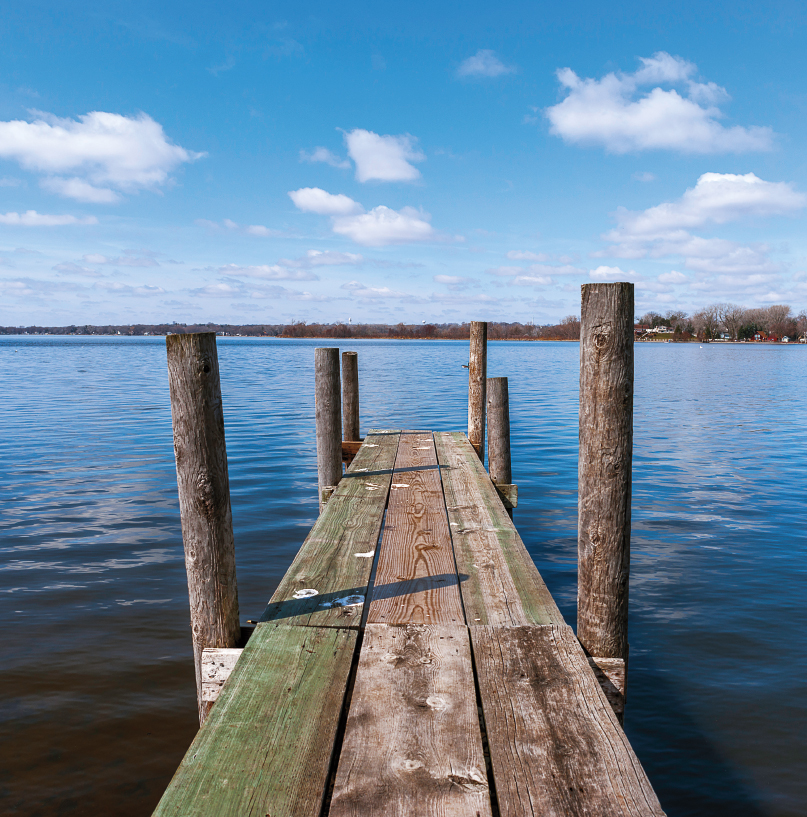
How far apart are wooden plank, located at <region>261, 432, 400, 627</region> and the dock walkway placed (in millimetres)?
18

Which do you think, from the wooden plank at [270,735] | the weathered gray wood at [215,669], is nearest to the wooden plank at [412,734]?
the wooden plank at [270,735]

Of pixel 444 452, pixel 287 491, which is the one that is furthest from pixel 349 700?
pixel 287 491

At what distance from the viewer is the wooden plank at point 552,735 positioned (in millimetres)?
2254

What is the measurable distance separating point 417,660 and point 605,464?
1.49 meters

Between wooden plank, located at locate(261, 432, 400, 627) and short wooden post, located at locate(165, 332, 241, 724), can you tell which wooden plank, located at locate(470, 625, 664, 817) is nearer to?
wooden plank, located at locate(261, 432, 400, 627)

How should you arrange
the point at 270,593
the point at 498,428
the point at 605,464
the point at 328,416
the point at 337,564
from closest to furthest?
the point at 605,464 < the point at 337,564 < the point at 270,593 < the point at 328,416 < the point at 498,428

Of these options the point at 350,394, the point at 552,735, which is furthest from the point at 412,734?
the point at 350,394

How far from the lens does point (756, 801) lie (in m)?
4.41

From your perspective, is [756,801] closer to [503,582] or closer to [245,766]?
[503,582]

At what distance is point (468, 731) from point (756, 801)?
126 inches

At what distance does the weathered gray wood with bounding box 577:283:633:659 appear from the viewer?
11.0 ft

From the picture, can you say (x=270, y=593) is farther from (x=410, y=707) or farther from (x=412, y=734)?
(x=412, y=734)

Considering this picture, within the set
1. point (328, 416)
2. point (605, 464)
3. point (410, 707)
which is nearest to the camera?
point (410, 707)

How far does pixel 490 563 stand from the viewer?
4.61 meters
